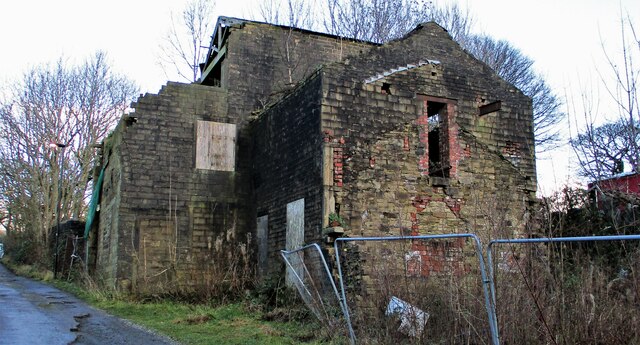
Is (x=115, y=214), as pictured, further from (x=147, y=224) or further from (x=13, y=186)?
(x=13, y=186)

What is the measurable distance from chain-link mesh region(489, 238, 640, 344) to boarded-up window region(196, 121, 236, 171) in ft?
41.3

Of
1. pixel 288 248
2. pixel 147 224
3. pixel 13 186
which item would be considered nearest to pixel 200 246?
pixel 147 224

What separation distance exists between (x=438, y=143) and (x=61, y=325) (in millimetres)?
9745

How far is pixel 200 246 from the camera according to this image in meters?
16.8

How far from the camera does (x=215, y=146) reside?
17422 millimetres

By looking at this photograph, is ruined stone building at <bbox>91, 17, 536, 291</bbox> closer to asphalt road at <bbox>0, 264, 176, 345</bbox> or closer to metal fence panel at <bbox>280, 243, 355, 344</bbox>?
metal fence panel at <bbox>280, 243, 355, 344</bbox>

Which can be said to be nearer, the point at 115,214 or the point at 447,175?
the point at 447,175

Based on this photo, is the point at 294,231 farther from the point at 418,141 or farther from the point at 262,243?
the point at 418,141

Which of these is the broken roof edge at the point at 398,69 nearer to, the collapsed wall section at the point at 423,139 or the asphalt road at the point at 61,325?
the collapsed wall section at the point at 423,139

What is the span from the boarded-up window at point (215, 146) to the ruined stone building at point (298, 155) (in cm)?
3

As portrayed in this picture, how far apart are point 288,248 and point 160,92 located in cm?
659

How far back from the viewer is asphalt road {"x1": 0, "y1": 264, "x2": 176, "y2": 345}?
29.1 feet

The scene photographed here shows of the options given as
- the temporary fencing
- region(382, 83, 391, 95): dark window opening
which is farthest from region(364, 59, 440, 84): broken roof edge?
the temporary fencing

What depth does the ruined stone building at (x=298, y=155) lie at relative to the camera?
42.9 feet
